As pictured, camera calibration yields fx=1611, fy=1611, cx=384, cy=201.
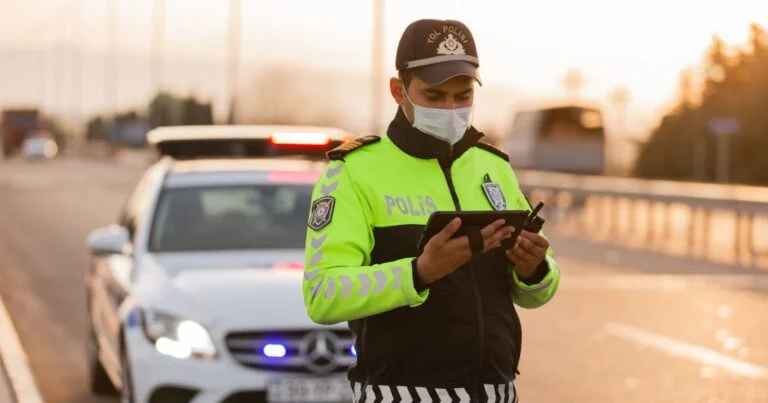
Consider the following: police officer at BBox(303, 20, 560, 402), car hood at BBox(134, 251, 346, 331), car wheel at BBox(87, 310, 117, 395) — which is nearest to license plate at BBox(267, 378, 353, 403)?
car hood at BBox(134, 251, 346, 331)

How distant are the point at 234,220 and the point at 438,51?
215 inches

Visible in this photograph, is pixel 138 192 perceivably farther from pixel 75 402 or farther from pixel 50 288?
pixel 50 288

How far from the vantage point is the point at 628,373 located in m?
10.9

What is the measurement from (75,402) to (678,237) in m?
20.4

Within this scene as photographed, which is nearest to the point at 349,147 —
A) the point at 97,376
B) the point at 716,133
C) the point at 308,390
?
the point at 308,390

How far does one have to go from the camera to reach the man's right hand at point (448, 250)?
357 centimetres

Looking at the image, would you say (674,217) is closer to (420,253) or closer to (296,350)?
(296,350)

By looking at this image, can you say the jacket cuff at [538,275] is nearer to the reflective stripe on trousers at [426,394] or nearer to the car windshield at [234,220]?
the reflective stripe on trousers at [426,394]

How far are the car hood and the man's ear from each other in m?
3.51

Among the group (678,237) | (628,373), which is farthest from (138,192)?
(678,237)

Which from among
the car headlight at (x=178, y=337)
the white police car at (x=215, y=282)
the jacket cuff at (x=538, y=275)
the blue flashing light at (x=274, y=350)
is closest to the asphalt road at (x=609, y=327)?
the white police car at (x=215, y=282)

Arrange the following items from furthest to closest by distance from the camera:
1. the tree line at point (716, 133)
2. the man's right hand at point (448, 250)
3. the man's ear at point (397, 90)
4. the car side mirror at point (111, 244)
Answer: the tree line at point (716, 133) < the car side mirror at point (111, 244) < the man's ear at point (397, 90) < the man's right hand at point (448, 250)

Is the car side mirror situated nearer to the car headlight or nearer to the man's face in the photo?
the car headlight

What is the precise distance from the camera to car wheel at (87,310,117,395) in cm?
993
